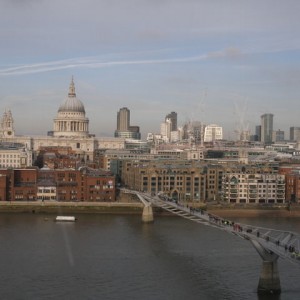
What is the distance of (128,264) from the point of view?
15.5 m

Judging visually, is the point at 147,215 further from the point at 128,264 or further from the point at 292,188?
the point at 292,188

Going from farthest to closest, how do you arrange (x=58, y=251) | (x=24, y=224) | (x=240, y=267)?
(x=24, y=224) → (x=58, y=251) → (x=240, y=267)

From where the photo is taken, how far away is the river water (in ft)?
43.8

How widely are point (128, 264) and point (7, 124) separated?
118ft

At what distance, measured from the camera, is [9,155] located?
39.8 m

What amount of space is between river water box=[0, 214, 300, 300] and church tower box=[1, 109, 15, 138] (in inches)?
1113

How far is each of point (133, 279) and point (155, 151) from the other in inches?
1375

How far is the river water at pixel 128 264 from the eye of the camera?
13.4 metres

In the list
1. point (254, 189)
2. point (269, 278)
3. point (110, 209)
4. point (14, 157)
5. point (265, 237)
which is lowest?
point (110, 209)

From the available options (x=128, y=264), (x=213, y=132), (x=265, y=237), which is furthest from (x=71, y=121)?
(x=213, y=132)

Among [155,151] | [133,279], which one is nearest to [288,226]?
[133,279]

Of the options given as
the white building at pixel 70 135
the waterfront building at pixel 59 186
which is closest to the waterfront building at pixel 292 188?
the waterfront building at pixel 59 186

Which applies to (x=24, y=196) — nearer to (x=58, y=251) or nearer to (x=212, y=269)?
(x=58, y=251)

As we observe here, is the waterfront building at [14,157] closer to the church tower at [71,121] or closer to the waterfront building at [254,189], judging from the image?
the church tower at [71,121]
